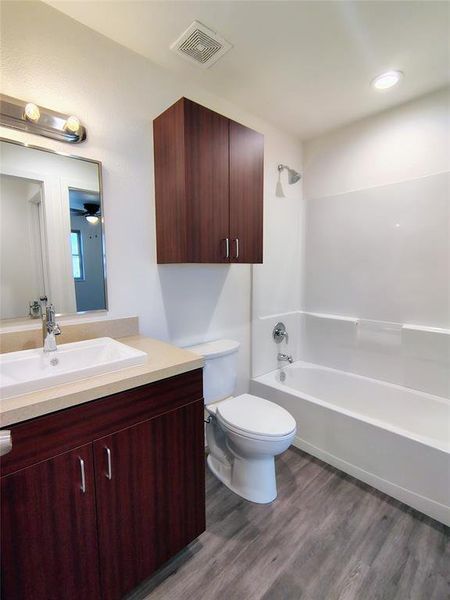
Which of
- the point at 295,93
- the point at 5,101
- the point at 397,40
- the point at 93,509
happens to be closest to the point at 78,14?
the point at 5,101

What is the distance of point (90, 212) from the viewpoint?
4.80 ft

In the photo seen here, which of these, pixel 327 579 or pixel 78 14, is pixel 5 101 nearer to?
pixel 78 14

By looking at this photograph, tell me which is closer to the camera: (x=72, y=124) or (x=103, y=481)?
(x=103, y=481)

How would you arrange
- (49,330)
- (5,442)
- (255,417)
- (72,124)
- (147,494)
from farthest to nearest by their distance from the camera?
(255,417) < (72,124) < (49,330) < (147,494) < (5,442)

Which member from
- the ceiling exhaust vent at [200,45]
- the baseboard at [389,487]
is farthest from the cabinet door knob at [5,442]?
the baseboard at [389,487]

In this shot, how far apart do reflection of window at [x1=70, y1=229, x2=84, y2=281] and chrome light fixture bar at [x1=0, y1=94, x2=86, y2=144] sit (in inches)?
16.7

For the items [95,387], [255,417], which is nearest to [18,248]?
[95,387]

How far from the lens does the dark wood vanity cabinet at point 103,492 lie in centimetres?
83

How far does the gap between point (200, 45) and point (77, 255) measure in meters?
1.23

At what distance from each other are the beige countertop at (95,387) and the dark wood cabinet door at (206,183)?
1.90 feet

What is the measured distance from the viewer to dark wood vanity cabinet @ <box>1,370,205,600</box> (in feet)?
2.74

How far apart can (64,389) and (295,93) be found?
84.0 inches

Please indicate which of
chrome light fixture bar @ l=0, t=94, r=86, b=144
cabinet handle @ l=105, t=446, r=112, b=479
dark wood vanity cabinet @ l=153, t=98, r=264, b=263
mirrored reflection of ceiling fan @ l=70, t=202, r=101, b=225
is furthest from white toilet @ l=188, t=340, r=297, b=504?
chrome light fixture bar @ l=0, t=94, r=86, b=144

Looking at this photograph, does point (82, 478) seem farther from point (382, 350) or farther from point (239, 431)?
point (382, 350)
